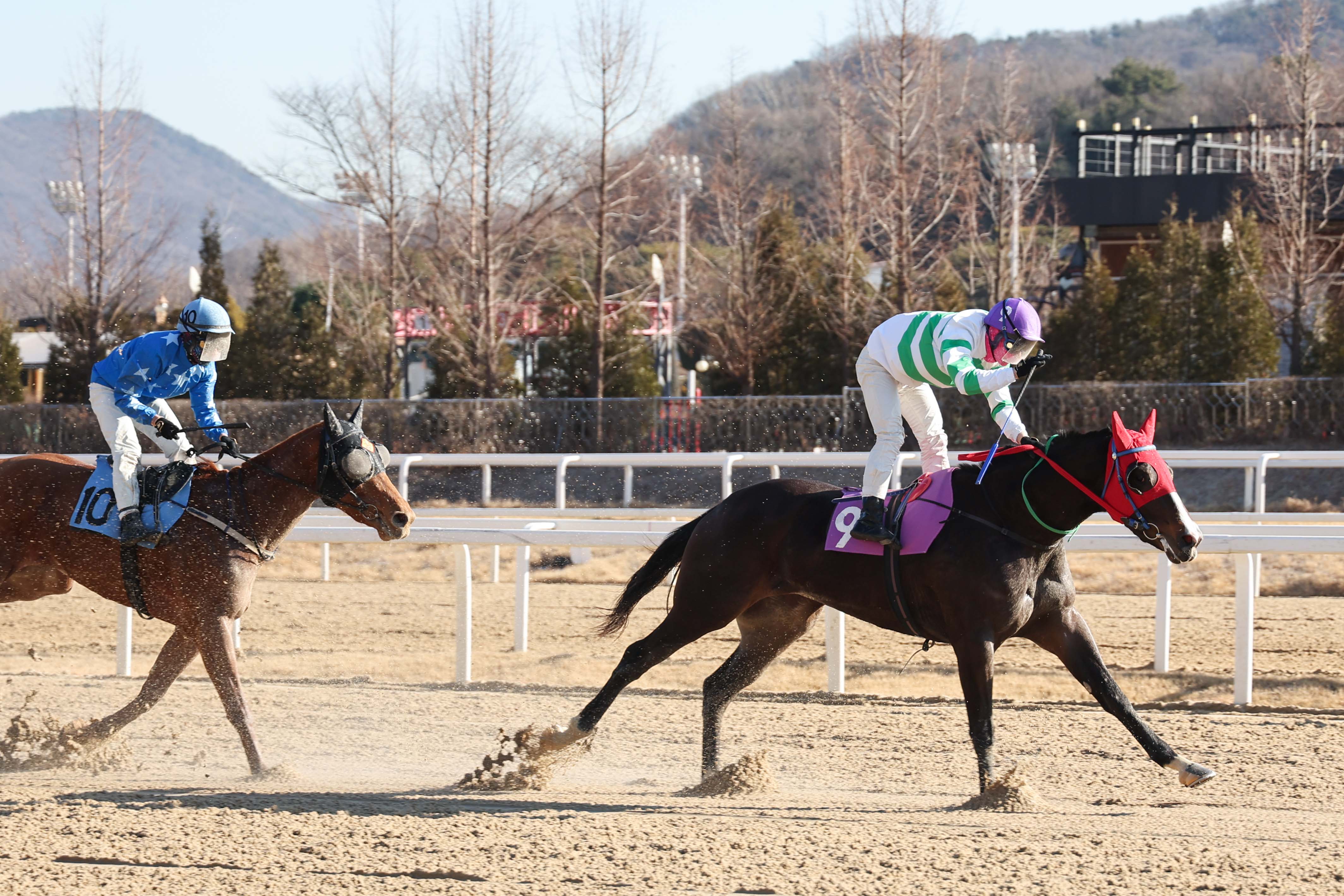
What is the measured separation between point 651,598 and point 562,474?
1.05m

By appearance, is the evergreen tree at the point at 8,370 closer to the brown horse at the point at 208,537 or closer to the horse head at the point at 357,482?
the brown horse at the point at 208,537

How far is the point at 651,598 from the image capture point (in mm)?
9102

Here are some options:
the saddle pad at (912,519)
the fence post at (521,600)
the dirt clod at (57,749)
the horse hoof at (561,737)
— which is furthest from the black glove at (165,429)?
the saddle pad at (912,519)

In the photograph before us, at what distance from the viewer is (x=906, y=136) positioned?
18.3m

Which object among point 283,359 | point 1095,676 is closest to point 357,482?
point 1095,676

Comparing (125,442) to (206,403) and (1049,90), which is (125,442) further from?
(1049,90)

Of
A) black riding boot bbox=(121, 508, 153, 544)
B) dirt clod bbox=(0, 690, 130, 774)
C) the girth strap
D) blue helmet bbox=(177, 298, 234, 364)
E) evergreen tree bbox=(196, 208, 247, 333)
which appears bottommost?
dirt clod bbox=(0, 690, 130, 774)

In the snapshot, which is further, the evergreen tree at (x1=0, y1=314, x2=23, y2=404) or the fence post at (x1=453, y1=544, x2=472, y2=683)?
the evergreen tree at (x1=0, y1=314, x2=23, y2=404)

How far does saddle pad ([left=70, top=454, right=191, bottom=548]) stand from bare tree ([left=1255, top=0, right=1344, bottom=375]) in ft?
50.7

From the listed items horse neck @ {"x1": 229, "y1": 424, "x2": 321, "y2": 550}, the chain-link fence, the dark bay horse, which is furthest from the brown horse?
the chain-link fence

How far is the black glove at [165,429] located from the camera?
495 cm

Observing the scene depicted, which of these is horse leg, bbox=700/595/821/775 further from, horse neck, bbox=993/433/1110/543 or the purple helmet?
the purple helmet

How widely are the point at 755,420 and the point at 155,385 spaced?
11.3 meters

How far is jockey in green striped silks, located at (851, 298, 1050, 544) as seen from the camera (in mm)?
4348
